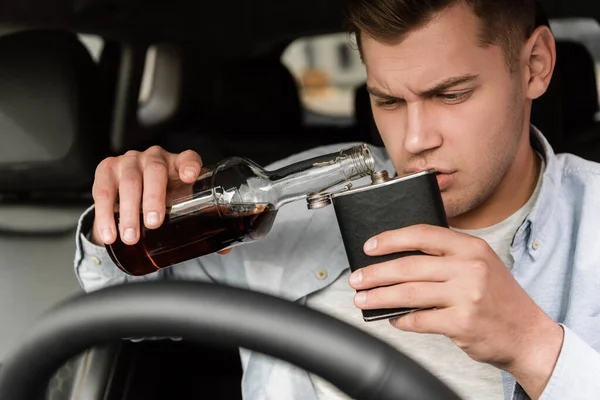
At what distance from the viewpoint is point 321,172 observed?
0.91 m

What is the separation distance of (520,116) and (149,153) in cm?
54

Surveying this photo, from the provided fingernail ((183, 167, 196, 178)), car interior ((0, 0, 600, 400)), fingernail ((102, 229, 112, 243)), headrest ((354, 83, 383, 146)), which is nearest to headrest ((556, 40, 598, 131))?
car interior ((0, 0, 600, 400))

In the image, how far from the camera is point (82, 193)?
1649mm

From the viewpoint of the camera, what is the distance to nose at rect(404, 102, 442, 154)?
101 centimetres

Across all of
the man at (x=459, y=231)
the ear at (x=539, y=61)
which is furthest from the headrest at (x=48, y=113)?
the ear at (x=539, y=61)

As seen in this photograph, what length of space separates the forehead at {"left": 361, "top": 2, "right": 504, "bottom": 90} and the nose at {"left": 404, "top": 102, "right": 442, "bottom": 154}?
31 mm

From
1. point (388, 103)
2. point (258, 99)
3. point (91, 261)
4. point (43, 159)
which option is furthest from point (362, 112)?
point (91, 261)

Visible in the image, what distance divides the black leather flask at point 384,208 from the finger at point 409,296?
0.08 feet

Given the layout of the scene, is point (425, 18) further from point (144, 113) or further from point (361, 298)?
point (144, 113)

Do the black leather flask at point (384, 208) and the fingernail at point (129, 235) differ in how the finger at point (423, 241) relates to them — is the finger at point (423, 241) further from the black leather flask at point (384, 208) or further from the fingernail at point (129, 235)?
the fingernail at point (129, 235)

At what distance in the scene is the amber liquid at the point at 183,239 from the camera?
90 cm

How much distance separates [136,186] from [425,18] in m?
0.45

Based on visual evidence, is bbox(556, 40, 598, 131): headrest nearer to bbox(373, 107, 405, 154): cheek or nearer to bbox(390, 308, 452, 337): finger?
bbox(373, 107, 405, 154): cheek

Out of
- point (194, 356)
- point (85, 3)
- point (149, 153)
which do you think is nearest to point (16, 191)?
point (85, 3)
